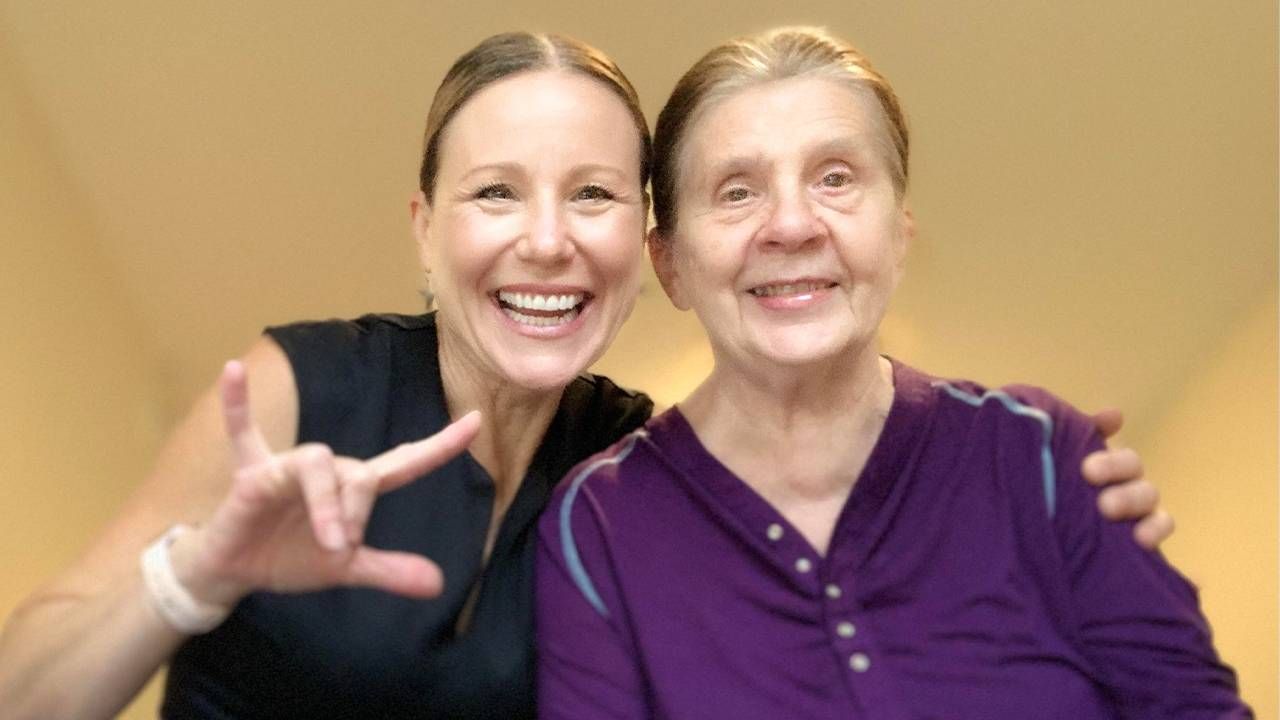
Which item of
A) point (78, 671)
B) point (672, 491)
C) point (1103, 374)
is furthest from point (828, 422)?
point (1103, 374)

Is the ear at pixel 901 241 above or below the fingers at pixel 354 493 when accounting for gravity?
above

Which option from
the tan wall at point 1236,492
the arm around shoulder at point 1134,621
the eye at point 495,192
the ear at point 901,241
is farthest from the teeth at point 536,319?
the tan wall at point 1236,492

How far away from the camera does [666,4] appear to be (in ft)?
5.83

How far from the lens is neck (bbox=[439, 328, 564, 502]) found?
3.73 ft

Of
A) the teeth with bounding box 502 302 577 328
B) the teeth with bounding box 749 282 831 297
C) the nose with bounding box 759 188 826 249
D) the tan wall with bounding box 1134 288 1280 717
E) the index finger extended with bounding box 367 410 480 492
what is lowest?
the tan wall with bounding box 1134 288 1280 717

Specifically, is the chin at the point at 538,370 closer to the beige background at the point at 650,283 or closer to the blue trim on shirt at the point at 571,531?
the blue trim on shirt at the point at 571,531

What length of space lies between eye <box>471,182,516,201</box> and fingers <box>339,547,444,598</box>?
1.48 feet

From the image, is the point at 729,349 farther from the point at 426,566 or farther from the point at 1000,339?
the point at 1000,339

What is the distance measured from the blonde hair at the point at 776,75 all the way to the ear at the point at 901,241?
0.03 metres

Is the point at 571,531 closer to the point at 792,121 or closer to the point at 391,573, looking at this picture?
the point at 391,573

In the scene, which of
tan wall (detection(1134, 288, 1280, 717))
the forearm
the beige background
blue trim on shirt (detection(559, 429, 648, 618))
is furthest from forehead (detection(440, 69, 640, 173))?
tan wall (detection(1134, 288, 1280, 717))

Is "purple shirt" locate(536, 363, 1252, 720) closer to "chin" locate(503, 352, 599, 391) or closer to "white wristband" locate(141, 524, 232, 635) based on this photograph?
"chin" locate(503, 352, 599, 391)

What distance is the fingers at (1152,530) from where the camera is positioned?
3.08 ft

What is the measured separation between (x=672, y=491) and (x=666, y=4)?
41.7 inches
